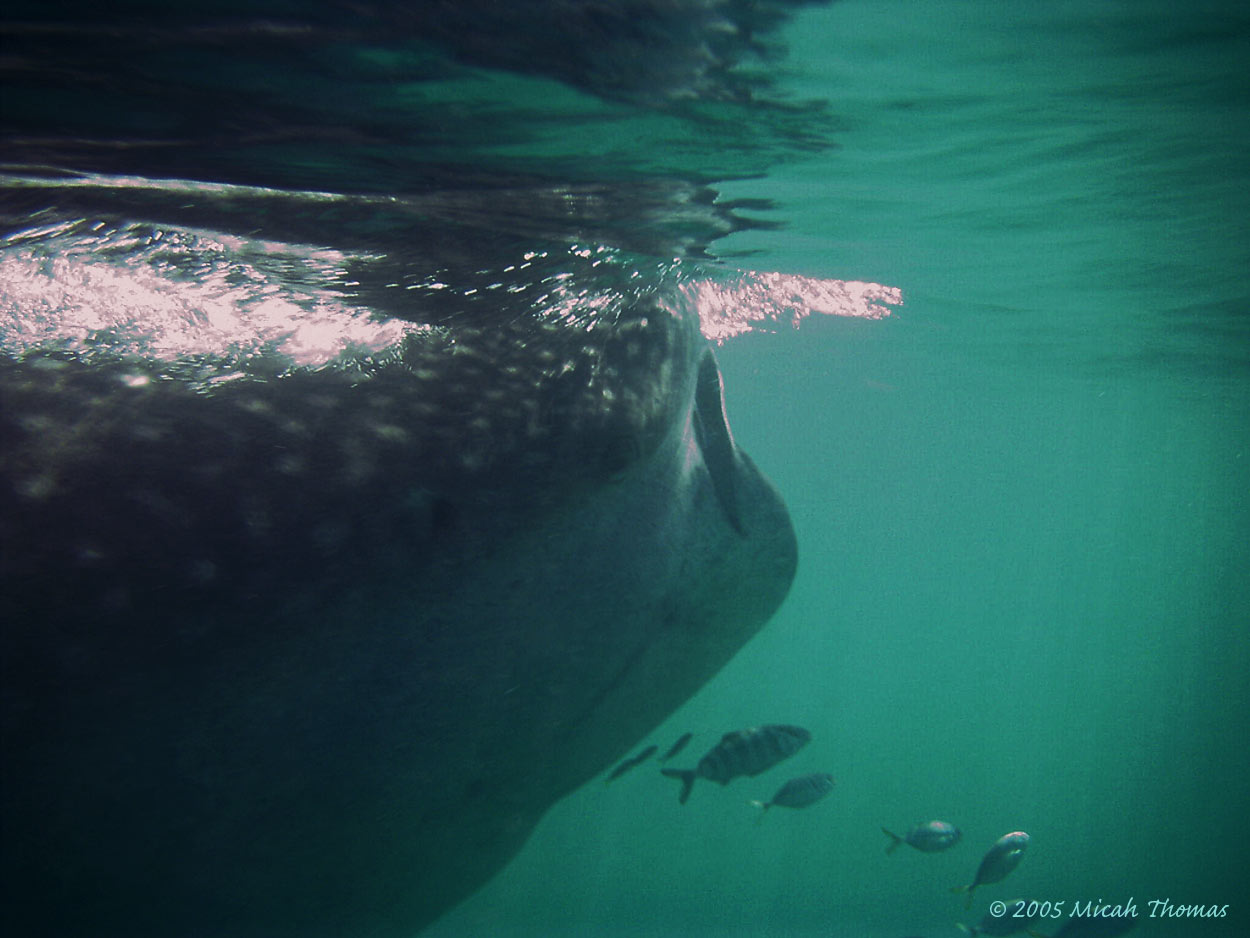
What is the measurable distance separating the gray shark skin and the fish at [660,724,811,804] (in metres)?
4.48

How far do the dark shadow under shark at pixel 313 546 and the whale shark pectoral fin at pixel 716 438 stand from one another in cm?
3

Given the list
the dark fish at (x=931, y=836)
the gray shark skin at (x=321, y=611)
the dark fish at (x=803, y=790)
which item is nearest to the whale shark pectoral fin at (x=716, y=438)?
the gray shark skin at (x=321, y=611)

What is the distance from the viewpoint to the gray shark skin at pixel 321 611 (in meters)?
2.04

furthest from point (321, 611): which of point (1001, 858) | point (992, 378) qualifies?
point (992, 378)

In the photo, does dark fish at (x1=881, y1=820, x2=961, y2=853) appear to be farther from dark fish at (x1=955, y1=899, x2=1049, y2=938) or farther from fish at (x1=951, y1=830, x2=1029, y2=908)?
dark fish at (x1=955, y1=899, x2=1049, y2=938)

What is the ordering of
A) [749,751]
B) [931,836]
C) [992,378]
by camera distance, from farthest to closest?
1. [992,378]
2. [931,836]
3. [749,751]

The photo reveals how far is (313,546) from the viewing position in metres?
2.34

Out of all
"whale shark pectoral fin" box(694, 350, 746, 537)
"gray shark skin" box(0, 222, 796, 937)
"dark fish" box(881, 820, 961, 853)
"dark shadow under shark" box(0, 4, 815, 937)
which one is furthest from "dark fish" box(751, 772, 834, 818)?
"whale shark pectoral fin" box(694, 350, 746, 537)

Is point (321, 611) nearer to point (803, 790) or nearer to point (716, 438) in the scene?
point (716, 438)

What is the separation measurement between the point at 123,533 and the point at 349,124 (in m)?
2.61

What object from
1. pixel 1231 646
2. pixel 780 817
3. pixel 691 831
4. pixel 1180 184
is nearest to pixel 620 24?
pixel 1180 184

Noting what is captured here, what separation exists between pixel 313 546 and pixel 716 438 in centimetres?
250

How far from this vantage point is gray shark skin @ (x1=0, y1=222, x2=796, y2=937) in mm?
2043

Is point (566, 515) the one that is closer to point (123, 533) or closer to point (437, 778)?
point (437, 778)
